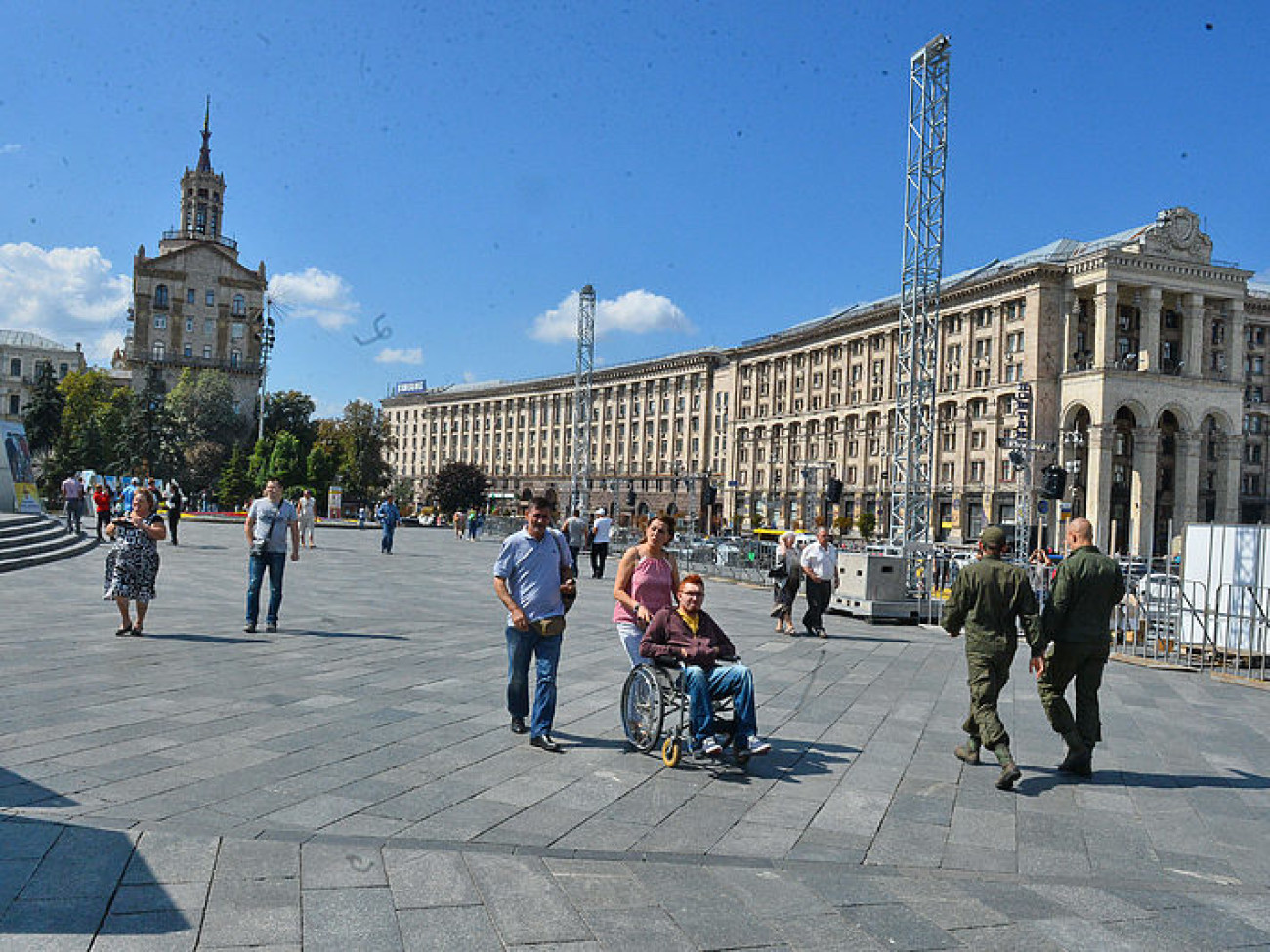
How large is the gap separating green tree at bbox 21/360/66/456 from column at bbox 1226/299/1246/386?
86940 mm

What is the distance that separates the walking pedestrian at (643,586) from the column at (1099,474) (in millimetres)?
63516

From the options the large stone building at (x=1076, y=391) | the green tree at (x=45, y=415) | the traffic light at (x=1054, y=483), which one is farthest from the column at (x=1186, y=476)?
the green tree at (x=45, y=415)

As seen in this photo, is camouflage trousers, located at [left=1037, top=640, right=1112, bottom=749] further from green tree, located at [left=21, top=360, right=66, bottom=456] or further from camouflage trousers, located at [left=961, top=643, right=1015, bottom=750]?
green tree, located at [left=21, top=360, right=66, bottom=456]

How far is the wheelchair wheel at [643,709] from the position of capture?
22.4 ft

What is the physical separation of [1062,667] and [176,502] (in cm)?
2802

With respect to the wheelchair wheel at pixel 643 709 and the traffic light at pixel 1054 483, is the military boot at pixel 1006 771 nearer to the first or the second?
the wheelchair wheel at pixel 643 709

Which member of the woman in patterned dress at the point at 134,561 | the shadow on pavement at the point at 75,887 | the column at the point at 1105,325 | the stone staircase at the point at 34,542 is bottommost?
the shadow on pavement at the point at 75,887

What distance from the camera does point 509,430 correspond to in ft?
415

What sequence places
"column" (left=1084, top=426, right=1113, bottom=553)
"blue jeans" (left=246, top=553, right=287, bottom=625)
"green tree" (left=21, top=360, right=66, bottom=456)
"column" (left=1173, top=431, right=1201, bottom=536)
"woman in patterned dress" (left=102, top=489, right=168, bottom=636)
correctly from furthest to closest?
1. "green tree" (left=21, top=360, right=66, bottom=456)
2. "column" (left=1173, top=431, right=1201, bottom=536)
3. "column" (left=1084, top=426, right=1113, bottom=553)
4. "blue jeans" (left=246, top=553, right=287, bottom=625)
5. "woman in patterned dress" (left=102, top=489, right=168, bottom=636)

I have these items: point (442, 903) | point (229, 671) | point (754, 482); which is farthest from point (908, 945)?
point (754, 482)

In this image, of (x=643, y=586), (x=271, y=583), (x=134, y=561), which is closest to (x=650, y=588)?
(x=643, y=586)

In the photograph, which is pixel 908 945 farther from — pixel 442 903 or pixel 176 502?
pixel 176 502

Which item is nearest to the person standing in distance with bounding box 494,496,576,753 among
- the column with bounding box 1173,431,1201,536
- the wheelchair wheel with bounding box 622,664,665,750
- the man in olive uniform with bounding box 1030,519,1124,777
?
the wheelchair wheel with bounding box 622,664,665,750

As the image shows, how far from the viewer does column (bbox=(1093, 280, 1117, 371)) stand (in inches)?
2562
